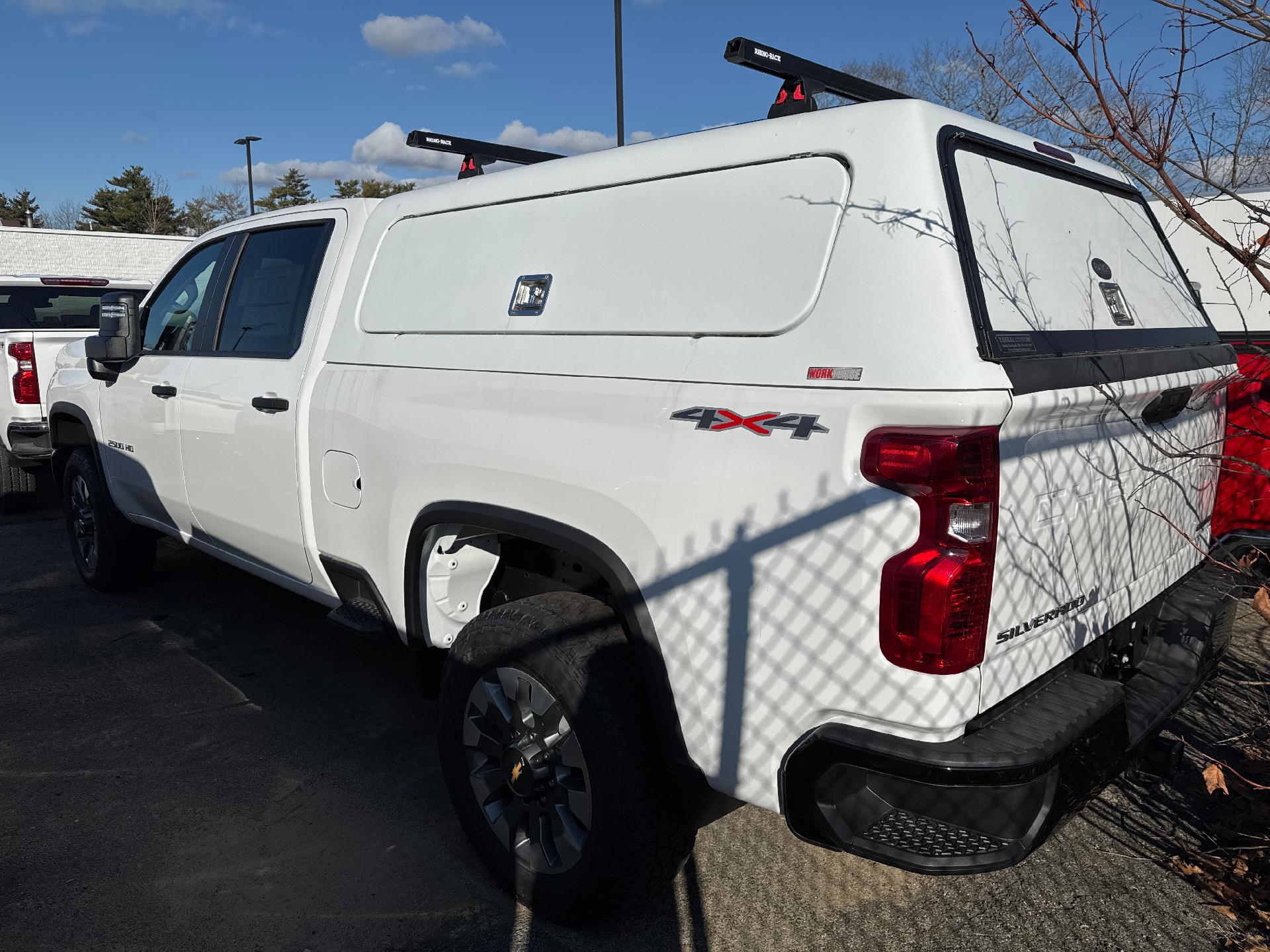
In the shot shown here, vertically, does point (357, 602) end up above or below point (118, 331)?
below

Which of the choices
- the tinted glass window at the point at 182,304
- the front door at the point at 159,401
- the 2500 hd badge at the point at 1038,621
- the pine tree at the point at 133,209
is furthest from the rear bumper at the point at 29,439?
the pine tree at the point at 133,209

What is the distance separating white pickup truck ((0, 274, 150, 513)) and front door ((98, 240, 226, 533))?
63.6 inches

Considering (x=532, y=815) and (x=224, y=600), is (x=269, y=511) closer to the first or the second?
(x=532, y=815)

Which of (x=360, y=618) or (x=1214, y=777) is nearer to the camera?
(x=1214, y=777)

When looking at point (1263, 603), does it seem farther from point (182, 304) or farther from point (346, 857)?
point (182, 304)

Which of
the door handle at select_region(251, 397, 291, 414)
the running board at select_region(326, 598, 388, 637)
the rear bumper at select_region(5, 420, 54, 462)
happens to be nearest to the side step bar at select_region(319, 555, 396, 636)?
the running board at select_region(326, 598, 388, 637)

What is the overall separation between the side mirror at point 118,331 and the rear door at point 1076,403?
4.09 m

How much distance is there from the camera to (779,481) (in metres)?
2.18

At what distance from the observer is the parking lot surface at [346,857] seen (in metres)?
2.83

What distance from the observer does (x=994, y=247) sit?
91.2 inches

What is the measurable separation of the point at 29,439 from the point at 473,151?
5.24m

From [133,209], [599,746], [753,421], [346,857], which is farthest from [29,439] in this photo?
[133,209]

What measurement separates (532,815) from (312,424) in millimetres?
1659

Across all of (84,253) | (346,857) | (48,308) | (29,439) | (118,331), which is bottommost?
(346,857)
